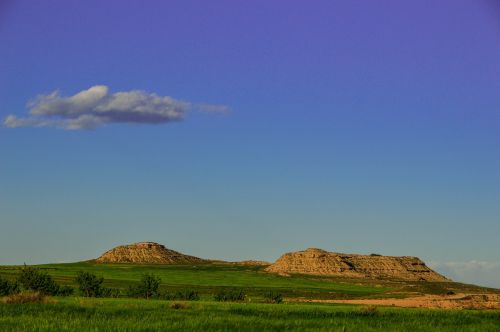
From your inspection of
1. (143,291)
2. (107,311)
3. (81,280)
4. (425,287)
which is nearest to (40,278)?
(81,280)

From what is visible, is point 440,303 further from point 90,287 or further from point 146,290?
point 90,287

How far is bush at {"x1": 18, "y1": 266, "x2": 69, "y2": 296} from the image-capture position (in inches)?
2884

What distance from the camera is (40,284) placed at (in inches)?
2958

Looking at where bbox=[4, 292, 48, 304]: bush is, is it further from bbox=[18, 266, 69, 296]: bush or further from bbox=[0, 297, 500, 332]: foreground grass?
bbox=[18, 266, 69, 296]: bush

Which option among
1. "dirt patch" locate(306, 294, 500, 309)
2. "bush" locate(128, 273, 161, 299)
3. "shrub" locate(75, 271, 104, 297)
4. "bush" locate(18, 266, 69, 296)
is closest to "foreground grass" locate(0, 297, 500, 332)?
"bush" locate(18, 266, 69, 296)

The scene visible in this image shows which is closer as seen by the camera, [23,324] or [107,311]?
[23,324]

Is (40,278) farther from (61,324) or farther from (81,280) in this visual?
(61,324)

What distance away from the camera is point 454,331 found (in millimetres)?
25500

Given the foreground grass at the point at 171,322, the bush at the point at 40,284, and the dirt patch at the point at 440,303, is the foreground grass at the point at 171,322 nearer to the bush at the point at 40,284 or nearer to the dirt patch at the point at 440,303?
the bush at the point at 40,284

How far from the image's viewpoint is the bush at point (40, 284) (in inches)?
2884

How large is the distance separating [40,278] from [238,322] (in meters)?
55.4

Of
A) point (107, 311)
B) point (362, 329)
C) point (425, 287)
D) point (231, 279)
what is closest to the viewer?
point (362, 329)

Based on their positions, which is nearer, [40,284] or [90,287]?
[40,284]

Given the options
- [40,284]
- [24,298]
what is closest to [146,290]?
Answer: [40,284]
